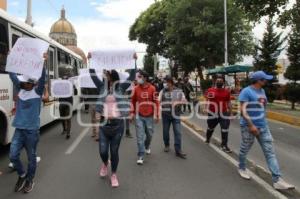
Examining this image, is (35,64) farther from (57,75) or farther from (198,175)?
(57,75)

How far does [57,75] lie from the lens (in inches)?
618

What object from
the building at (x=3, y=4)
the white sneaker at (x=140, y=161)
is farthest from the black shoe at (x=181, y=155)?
the building at (x=3, y=4)

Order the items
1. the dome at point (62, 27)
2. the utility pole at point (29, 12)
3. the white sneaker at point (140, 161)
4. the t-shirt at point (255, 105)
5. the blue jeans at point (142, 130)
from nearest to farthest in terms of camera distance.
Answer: the t-shirt at point (255, 105), the white sneaker at point (140, 161), the blue jeans at point (142, 130), the utility pole at point (29, 12), the dome at point (62, 27)

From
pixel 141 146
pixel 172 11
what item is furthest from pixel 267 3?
pixel 172 11

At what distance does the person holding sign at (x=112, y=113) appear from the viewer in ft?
25.0

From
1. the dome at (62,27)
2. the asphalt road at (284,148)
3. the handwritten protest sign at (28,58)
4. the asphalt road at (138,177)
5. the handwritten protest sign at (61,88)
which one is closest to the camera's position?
the asphalt road at (138,177)

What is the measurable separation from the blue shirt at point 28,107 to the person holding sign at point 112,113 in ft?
3.24

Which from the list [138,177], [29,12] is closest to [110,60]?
[138,177]

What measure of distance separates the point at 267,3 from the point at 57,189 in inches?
605

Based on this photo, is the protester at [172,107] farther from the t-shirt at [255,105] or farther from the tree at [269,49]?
the tree at [269,49]

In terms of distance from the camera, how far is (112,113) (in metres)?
7.59

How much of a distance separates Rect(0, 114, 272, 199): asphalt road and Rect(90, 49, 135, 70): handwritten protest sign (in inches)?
75.5

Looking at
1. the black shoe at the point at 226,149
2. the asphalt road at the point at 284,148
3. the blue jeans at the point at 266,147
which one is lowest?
the asphalt road at the point at 284,148

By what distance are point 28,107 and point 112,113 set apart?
4.09 ft
